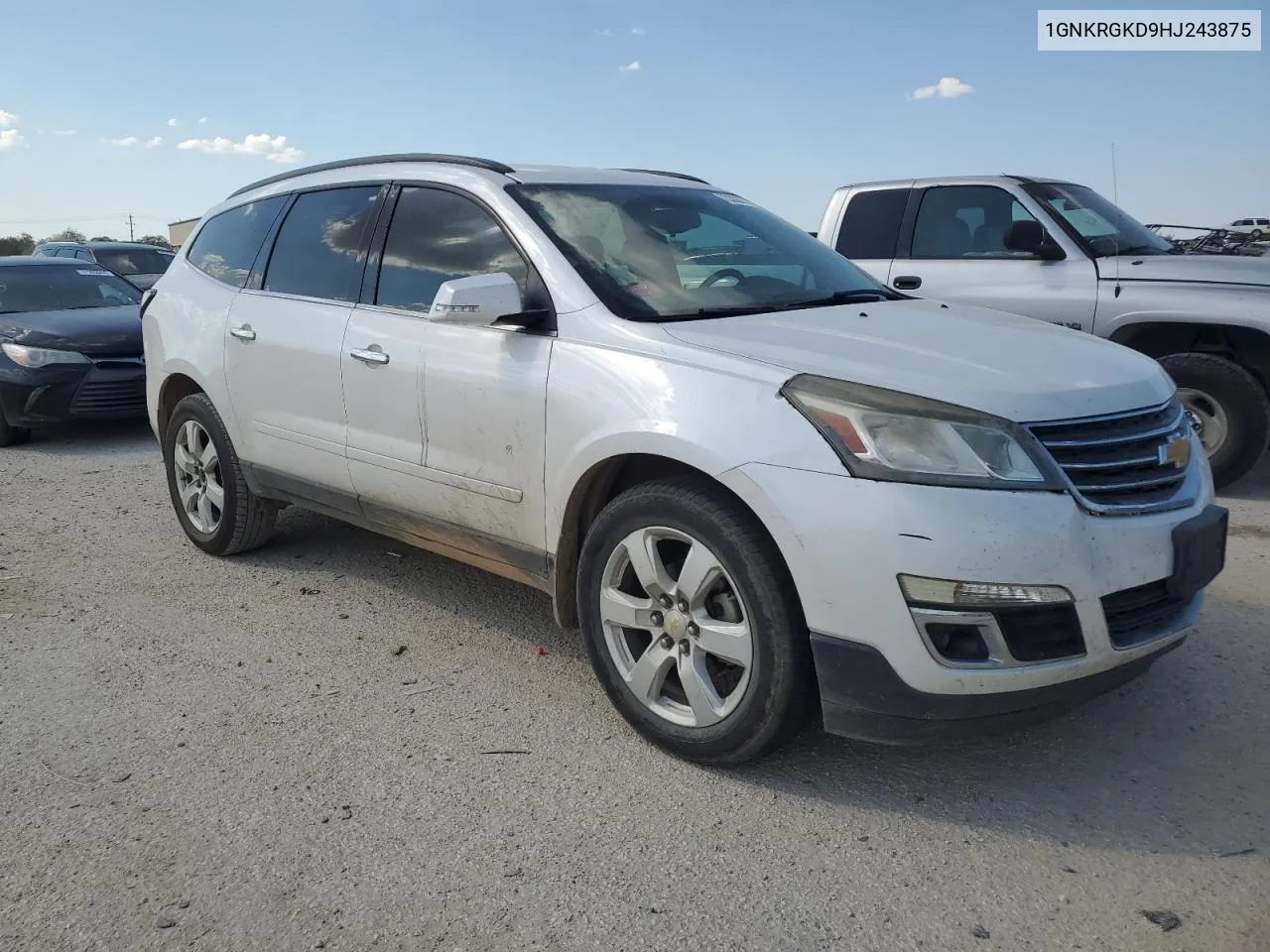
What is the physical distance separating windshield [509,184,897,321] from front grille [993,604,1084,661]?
53.2 inches

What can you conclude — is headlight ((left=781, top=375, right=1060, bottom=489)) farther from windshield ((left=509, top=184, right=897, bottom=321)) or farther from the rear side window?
the rear side window

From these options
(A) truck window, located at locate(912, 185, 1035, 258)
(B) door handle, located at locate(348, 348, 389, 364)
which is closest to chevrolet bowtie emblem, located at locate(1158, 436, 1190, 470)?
(B) door handle, located at locate(348, 348, 389, 364)

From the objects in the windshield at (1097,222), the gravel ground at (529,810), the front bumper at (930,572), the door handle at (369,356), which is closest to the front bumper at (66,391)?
the gravel ground at (529,810)

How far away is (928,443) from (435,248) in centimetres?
211

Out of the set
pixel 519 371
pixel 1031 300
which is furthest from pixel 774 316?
pixel 1031 300

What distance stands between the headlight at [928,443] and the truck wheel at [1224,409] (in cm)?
415

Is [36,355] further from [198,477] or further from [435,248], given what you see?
[435,248]

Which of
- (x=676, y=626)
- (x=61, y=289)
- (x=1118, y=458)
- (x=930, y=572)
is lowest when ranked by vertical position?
(x=676, y=626)

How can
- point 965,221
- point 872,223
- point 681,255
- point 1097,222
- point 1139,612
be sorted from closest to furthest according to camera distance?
1. point 1139,612
2. point 681,255
3. point 1097,222
4. point 965,221
5. point 872,223

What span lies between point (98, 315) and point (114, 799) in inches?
281

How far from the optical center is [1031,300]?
678 cm

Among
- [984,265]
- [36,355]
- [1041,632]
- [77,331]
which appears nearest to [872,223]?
[984,265]

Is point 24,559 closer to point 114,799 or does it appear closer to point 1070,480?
point 114,799

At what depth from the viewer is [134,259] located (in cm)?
1647
